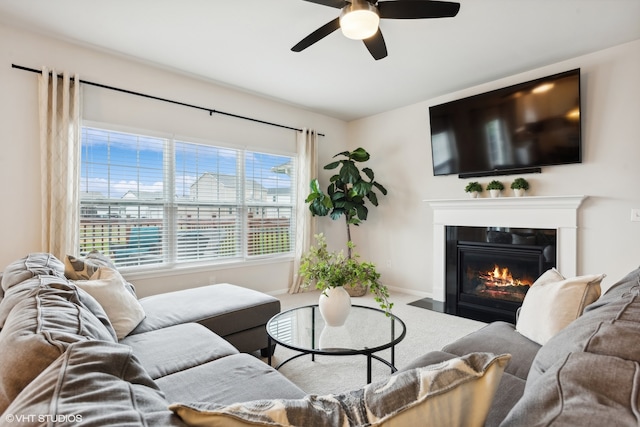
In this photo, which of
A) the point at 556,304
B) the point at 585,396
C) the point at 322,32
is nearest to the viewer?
the point at 585,396

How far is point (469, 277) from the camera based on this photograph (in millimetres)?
4008

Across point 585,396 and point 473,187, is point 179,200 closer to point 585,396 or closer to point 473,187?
point 473,187

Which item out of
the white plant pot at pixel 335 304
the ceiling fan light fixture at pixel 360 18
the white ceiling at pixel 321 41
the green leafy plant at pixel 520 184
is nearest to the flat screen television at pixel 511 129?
the green leafy plant at pixel 520 184

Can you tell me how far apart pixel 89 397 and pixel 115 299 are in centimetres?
163

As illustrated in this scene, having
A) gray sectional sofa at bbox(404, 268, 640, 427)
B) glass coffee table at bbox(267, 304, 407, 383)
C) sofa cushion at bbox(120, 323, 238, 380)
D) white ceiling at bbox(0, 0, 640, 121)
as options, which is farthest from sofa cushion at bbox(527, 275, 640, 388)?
white ceiling at bbox(0, 0, 640, 121)

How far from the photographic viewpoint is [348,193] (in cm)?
485

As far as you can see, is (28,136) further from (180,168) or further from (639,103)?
(639,103)

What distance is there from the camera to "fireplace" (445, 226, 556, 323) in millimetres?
3502

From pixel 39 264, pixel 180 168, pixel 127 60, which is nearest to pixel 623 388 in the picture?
pixel 39 264

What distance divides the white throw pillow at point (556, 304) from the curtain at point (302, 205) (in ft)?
10.6

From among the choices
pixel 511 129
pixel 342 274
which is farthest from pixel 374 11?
pixel 511 129

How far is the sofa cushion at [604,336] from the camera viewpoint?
710 mm

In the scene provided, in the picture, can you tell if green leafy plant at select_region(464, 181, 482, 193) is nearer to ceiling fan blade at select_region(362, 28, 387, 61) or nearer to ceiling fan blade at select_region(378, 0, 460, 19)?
ceiling fan blade at select_region(362, 28, 387, 61)

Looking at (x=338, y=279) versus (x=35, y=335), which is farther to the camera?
(x=338, y=279)
